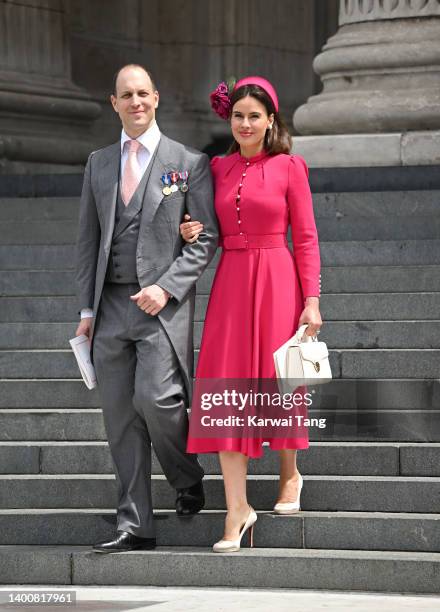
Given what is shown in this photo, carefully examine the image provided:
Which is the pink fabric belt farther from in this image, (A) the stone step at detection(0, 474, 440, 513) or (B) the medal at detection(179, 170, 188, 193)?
(A) the stone step at detection(0, 474, 440, 513)

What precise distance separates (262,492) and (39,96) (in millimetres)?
7598

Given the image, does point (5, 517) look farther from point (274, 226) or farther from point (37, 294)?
point (37, 294)

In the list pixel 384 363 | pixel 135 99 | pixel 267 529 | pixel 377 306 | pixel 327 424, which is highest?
pixel 135 99

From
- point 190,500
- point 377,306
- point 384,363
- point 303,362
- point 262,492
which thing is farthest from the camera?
point 377,306

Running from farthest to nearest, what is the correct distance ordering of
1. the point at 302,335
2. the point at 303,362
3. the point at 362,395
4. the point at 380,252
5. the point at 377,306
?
the point at 380,252, the point at 377,306, the point at 362,395, the point at 302,335, the point at 303,362

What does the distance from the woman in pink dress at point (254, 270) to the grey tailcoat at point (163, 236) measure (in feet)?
0.25

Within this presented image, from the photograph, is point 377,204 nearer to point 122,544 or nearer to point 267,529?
point 267,529

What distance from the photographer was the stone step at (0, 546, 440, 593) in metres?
7.12

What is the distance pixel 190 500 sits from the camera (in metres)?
7.54

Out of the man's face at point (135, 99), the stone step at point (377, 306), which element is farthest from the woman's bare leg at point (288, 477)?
the stone step at point (377, 306)

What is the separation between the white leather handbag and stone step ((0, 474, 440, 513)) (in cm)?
86

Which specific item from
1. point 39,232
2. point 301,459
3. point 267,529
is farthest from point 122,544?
point 39,232

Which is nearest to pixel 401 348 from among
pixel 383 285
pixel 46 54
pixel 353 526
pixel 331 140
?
pixel 383 285

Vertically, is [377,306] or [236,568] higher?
[377,306]
